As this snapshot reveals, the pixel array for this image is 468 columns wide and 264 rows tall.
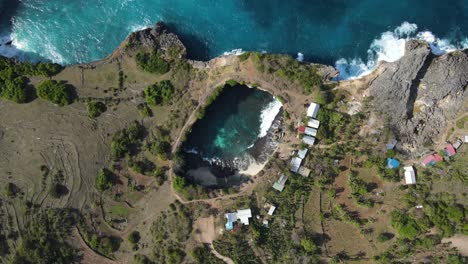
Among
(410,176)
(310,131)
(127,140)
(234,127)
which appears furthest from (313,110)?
(127,140)

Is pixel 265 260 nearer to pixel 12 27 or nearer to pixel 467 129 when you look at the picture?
pixel 467 129

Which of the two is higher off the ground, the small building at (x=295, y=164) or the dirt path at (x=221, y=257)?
the small building at (x=295, y=164)

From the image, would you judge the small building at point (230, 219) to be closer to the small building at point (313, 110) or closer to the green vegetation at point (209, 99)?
the green vegetation at point (209, 99)

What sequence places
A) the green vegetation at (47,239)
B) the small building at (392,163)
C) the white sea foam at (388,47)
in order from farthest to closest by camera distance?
the white sea foam at (388,47) → the small building at (392,163) → the green vegetation at (47,239)

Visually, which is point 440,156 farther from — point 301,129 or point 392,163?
point 301,129

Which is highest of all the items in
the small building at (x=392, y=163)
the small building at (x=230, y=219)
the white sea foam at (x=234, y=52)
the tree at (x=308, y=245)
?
the white sea foam at (x=234, y=52)

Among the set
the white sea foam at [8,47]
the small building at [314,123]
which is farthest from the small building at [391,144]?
the white sea foam at [8,47]
